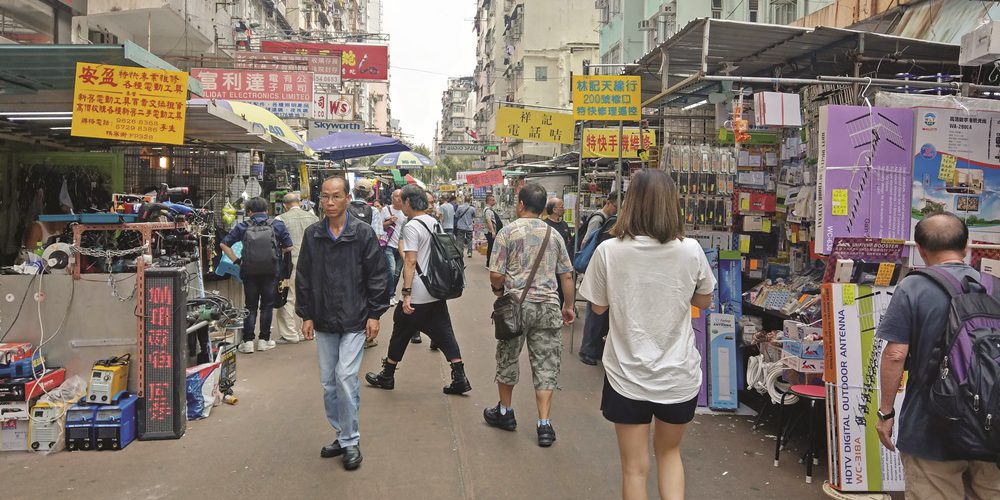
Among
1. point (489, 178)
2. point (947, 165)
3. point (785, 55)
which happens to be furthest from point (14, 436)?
point (489, 178)

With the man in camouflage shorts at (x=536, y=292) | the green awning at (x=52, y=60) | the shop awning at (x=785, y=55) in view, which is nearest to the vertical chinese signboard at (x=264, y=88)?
the green awning at (x=52, y=60)

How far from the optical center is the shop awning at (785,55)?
5.97 meters

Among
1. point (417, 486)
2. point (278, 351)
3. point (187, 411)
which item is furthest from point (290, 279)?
point (417, 486)

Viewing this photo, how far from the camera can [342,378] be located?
4551 millimetres

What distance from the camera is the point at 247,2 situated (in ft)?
79.3

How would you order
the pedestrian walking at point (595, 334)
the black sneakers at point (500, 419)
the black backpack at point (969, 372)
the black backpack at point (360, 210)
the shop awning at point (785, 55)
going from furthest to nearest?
the black backpack at point (360, 210)
the pedestrian walking at point (595, 334)
the shop awning at point (785, 55)
the black sneakers at point (500, 419)
the black backpack at point (969, 372)

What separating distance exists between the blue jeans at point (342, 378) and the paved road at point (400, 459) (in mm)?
262

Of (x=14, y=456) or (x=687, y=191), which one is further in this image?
(x=687, y=191)

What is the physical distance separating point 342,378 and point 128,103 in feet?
8.87

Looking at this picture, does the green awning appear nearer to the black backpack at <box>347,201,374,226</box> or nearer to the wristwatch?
the black backpack at <box>347,201,374,226</box>

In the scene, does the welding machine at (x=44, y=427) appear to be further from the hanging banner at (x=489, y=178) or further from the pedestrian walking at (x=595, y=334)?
the hanging banner at (x=489, y=178)

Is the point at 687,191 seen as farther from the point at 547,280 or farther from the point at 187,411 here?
the point at 187,411

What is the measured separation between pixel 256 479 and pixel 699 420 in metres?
3.54

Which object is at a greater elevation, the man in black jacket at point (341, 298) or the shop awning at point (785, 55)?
the shop awning at point (785, 55)
